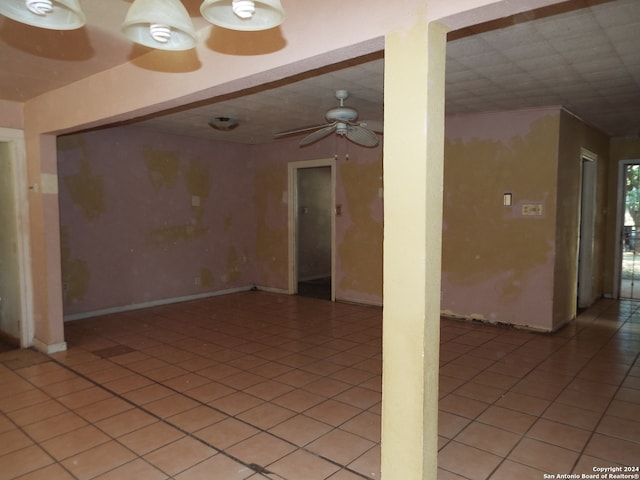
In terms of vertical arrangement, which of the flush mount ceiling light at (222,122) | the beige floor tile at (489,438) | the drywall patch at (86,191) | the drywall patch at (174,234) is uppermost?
the flush mount ceiling light at (222,122)

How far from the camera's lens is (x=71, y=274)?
5449mm

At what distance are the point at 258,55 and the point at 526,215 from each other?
12.7 feet

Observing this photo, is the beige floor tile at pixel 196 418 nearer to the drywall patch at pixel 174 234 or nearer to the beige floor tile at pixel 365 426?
the beige floor tile at pixel 365 426

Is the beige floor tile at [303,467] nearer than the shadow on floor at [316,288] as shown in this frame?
Yes

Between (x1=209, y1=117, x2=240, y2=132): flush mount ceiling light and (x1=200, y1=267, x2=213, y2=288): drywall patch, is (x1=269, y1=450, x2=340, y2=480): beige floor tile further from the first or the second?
(x1=200, y1=267, x2=213, y2=288): drywall patch

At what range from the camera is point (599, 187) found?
643 cm

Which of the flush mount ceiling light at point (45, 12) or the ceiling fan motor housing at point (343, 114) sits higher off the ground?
the ceiling fan motor housing at point (343, 114)

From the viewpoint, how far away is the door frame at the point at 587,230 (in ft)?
20.0

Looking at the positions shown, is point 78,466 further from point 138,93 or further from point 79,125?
point 79,125

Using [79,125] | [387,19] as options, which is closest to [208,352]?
[79,125]

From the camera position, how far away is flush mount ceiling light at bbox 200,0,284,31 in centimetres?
129

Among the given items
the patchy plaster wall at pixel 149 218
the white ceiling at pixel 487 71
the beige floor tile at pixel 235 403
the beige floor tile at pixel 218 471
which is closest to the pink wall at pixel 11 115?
the white ceiling at pixel 487 71

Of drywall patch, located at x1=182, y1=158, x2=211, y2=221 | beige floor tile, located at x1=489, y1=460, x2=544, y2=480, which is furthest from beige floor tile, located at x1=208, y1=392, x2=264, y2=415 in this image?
drywall patch, located at x1=182, y1=158, x2=211, y2=221

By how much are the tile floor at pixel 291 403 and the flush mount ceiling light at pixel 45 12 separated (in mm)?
2144
